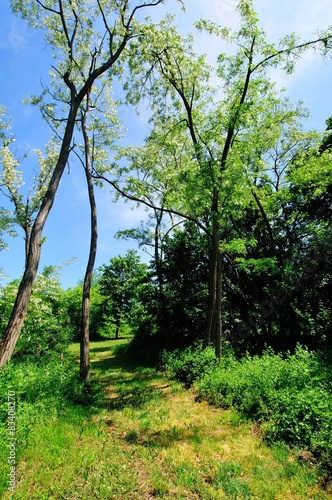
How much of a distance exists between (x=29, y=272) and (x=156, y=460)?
4.46m

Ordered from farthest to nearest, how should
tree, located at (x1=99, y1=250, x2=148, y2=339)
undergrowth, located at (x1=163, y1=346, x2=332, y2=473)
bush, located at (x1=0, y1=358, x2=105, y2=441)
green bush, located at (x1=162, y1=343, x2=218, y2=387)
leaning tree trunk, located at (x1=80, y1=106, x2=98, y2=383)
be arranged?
tree, located at (x1=99, y1=250, x2=148, y2=339) < green bush, located at (x1=162, y1=343, x2=218, y2=387) < leaning tree trunk, located at (x1=80, y1=106, x2=98, y2=383) < bush, located at (x1=0, y1=358, x2=105, y2=441) < undergrowth, located at (x1=163, y1=346, x2=332, y2=473)

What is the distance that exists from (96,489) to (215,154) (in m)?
10.2

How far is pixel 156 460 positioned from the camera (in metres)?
4.03

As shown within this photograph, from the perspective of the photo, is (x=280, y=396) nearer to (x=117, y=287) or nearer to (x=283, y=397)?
(x=283, y=397)

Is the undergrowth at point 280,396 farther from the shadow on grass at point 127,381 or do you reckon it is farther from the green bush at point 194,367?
the shadow on grass at point 127,381

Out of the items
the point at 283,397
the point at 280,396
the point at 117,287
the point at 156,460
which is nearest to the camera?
the point at 156,460

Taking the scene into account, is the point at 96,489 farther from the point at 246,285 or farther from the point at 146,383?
the point at 246,285

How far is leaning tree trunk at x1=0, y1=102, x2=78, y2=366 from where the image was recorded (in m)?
5.14

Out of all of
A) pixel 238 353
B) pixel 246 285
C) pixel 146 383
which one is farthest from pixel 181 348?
pixel 246 285

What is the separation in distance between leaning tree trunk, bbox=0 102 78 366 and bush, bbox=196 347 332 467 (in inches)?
198

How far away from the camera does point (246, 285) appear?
14812 mm

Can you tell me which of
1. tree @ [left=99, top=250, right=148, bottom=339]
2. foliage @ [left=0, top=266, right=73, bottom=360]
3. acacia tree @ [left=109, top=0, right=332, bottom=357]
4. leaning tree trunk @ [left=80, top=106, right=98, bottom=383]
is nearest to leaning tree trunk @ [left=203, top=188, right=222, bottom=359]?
acacia tree @ [left=109, top=0, right=332, bottom=357]

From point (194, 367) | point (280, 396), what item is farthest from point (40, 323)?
point (280, 396)

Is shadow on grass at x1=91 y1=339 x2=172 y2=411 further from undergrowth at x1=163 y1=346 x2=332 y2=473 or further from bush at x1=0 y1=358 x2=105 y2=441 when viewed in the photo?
undergrowth at x1=163 y1=346 x2=332 y2=473
